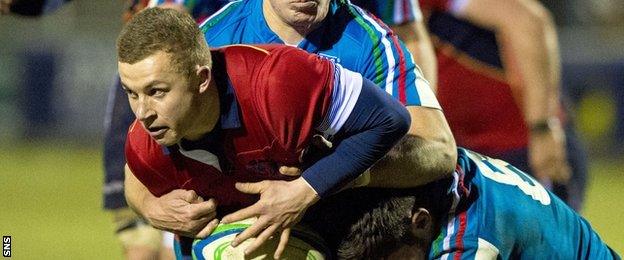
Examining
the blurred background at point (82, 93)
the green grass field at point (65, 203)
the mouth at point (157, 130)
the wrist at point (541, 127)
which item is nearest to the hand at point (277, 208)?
the mouth at point (157, 130)

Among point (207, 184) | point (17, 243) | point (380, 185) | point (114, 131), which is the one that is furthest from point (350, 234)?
point (17, 243)

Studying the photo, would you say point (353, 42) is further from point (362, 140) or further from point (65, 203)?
point (65, 203)

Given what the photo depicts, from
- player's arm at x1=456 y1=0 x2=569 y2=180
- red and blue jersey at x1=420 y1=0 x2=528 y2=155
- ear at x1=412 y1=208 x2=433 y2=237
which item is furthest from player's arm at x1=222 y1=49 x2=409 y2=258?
player's arm at x1=456 y1=0 x2=569 y2=180

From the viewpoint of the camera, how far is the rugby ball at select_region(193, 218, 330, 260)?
3629mm

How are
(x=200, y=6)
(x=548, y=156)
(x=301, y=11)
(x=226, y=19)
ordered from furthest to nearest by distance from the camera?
1. (x=548, y=156)
2. (x=200, y=6)
3. (x=226, y=19)
4. (x=301, y=11)

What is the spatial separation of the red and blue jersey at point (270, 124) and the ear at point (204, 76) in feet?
0.25

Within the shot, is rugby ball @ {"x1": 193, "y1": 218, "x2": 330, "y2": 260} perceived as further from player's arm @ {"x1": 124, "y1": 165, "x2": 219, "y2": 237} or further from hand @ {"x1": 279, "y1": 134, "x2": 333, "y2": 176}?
hand @ {"x1": 279, "y1": 134, "x2": 333, "y2": 176}

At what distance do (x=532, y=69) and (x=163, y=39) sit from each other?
138 inches

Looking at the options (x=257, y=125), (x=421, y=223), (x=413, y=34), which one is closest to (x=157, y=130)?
(x=257, y=125)

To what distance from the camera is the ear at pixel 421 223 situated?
3.88 metres

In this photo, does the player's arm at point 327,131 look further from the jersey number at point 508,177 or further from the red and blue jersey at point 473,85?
the red and blue jersey at point 473,85

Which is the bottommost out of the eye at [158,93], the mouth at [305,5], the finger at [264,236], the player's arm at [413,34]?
the player's arm at [413,34]

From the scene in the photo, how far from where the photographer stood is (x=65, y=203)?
28.5 ft

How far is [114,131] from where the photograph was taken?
5.56 m
